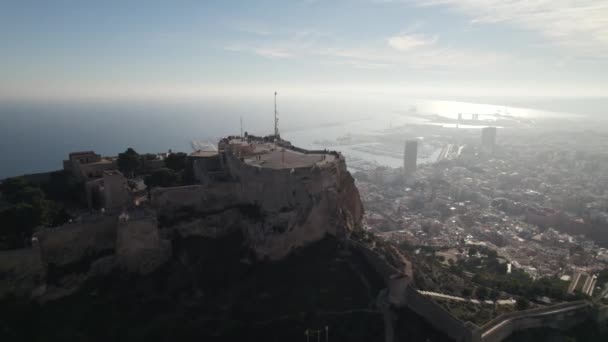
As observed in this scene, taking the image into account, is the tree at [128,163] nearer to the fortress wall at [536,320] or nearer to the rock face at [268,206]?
the rock face at [268,206]

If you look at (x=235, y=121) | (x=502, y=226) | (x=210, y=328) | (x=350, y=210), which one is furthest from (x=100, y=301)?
(x=235, y=121)

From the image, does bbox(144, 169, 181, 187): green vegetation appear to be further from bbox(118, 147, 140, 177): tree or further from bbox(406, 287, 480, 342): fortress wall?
bbox(406, 287, 480, 342): fortress wall


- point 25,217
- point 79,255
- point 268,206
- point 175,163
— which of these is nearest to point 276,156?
point 268,206

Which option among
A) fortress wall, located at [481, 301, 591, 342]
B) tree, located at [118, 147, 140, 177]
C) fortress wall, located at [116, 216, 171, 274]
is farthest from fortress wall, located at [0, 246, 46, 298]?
fortress wall, located at [481, 301, 591, 342]

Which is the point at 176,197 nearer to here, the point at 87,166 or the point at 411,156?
the point at 87,166

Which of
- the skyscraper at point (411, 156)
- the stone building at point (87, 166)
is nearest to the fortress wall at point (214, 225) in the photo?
the stone building at point (87, 166)

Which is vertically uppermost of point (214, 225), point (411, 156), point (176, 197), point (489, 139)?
point (176, 197)
